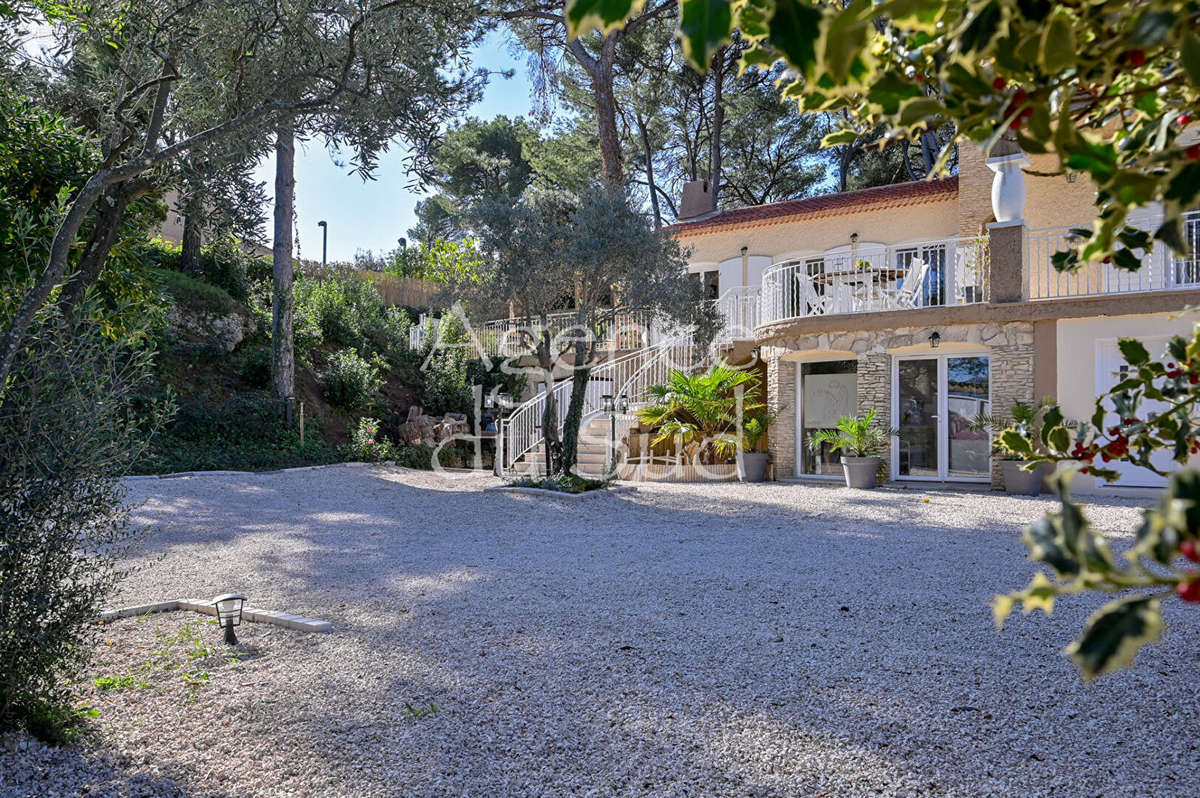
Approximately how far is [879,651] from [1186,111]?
3.52 metres

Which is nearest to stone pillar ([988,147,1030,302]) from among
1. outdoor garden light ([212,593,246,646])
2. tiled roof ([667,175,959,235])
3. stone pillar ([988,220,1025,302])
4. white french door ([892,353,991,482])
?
stone pillar ([988,220,1025,302])

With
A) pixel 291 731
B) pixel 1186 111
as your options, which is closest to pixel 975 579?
pixel 291 731

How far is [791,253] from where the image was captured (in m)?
16.4

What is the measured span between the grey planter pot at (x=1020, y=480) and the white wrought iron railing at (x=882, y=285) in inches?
91.6

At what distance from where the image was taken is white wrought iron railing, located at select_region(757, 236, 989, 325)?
11531mm

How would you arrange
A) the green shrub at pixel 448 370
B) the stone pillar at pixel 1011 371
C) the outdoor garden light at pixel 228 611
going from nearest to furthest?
the outdoor garden light at pixel 228 611
the stone pillar at pixel 1011 371
the green shrub at pixel 448 370

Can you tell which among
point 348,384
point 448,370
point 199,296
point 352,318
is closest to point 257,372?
point 348,384

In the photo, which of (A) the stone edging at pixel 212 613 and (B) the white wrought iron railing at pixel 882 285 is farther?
(B) the white wrought iron railing at pixel 882 285

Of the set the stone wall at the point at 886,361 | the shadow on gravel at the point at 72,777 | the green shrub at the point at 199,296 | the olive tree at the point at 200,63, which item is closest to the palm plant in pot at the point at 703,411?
the stone wall at the point at 886,361

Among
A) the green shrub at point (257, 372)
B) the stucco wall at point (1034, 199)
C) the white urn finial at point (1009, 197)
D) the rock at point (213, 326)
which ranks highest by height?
the stucco wall at point (1034, 199)

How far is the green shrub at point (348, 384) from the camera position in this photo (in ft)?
52.0

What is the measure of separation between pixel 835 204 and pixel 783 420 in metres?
5.61

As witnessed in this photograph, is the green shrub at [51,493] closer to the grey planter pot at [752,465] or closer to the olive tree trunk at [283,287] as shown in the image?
the grey planter pot at [752,465]

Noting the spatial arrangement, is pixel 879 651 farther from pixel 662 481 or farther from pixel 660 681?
pixel 662 481
